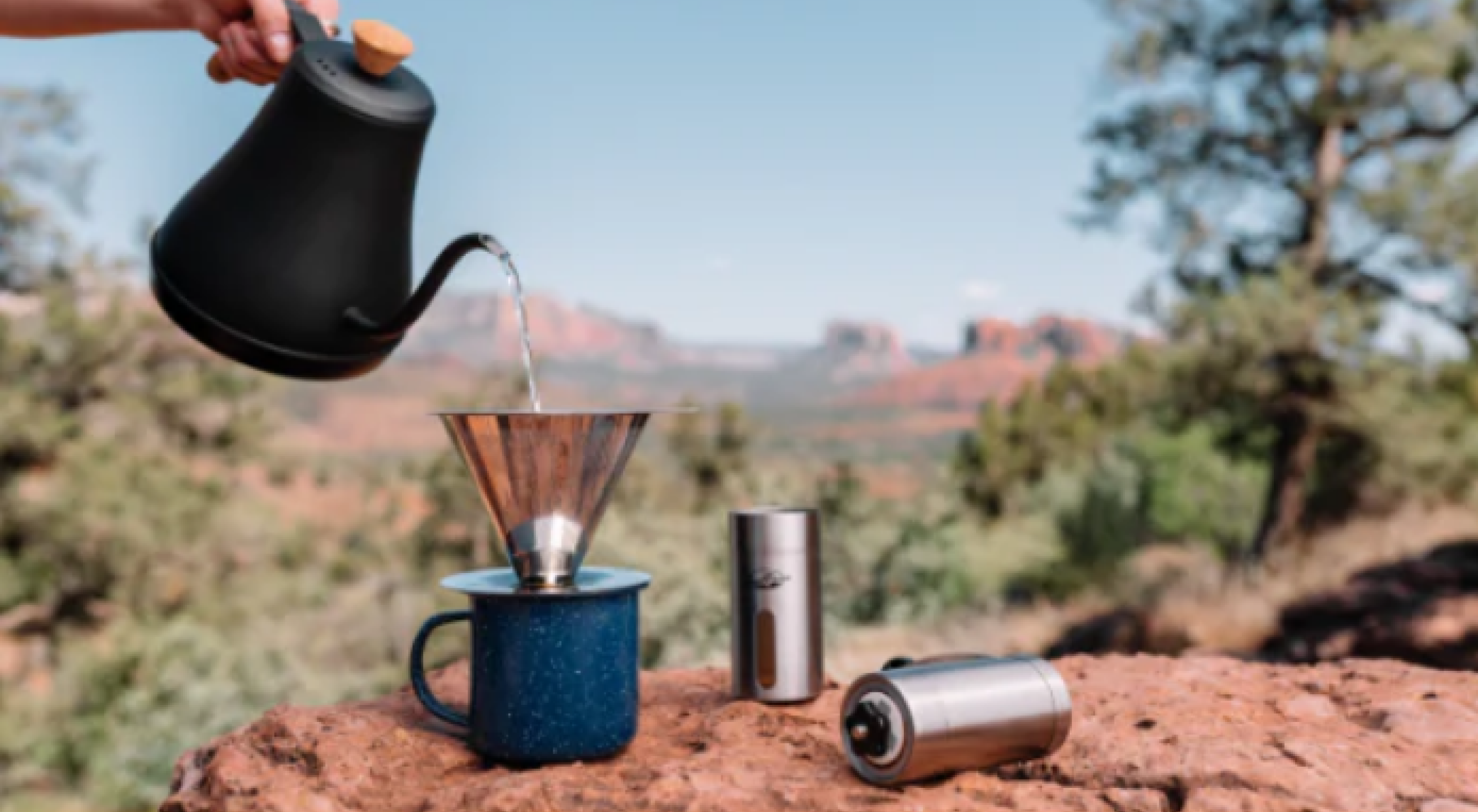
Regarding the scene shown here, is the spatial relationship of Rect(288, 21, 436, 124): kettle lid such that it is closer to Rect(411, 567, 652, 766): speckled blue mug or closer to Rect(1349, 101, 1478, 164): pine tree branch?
Rect(411, 567, 652, 766): speckled blue mug

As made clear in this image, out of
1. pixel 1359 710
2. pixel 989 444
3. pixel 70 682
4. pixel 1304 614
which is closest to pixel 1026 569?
pixel 989 444

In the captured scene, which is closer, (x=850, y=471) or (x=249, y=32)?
(x=249, y=32)

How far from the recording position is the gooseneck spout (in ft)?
7.34

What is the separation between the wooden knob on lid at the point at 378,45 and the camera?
208cm

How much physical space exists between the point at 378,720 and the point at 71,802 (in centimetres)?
1017

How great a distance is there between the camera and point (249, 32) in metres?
2.35

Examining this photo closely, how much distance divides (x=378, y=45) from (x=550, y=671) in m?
1.15

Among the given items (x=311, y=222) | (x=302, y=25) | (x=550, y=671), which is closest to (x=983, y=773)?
(x=550, y=671)

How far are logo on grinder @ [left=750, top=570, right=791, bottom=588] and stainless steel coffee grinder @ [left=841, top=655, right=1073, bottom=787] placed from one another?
18.3 inches

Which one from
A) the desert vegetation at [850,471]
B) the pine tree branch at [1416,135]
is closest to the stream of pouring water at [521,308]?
the desert vegetation at [850,471]

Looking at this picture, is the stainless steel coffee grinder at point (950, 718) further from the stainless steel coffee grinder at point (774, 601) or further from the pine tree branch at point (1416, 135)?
the pine tree branch at point (1416, 135)

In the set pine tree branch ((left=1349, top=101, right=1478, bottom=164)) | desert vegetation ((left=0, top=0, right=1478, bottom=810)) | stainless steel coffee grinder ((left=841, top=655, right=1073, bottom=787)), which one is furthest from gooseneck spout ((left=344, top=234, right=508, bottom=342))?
pine tree branch ((left=1349, top=101, right=1478, bottom=164))

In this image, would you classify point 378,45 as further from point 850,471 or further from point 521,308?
point 850,471


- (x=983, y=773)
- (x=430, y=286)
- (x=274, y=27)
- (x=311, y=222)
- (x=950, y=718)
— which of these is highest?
(x=274, y=27)
